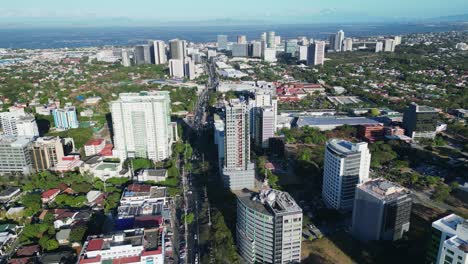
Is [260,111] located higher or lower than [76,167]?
higher

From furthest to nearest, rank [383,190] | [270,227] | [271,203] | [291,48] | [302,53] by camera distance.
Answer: [291,48]
[302,53]
[383,190]
[271,203]
[270,227]

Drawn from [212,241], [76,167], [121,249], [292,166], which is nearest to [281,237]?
[212,241]

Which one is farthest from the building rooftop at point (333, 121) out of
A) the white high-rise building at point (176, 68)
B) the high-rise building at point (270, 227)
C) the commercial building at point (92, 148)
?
the white high-rise building at point (176, 68)

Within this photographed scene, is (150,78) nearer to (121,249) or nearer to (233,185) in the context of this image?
(233,185)

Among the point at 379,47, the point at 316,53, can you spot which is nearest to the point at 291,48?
the point at 316,53

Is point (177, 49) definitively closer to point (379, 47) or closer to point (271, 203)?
point (379, 47)
